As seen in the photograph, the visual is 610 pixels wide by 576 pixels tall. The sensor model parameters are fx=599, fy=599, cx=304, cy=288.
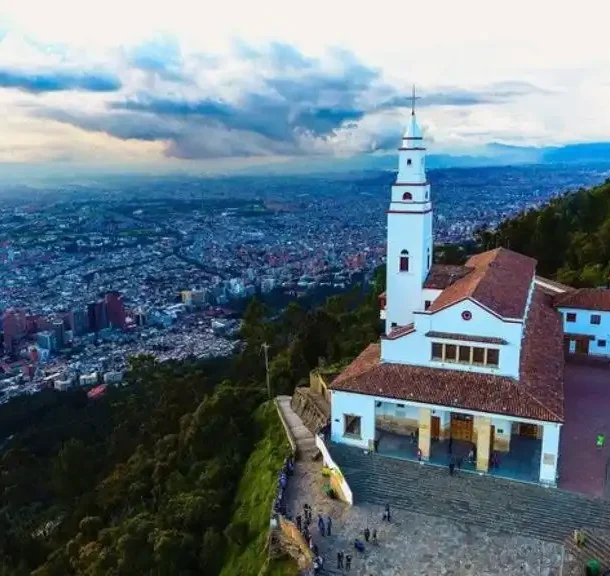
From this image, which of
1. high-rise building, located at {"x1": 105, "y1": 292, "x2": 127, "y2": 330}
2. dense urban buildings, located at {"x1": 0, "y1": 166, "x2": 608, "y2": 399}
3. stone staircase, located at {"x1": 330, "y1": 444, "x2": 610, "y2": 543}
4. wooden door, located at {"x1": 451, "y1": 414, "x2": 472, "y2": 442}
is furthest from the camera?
high-rise building, located at {"x1": 105, "y1": 292, "x2": 127, "y2": 330}

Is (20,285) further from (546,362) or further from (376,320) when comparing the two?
(546,362)

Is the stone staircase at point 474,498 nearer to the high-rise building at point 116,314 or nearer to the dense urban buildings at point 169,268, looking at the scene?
the dense urban buildings at point 169,268

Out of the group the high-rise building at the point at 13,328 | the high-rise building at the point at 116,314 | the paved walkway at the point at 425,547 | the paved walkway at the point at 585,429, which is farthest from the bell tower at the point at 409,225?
Result: the high-rise building at the point at 13,328

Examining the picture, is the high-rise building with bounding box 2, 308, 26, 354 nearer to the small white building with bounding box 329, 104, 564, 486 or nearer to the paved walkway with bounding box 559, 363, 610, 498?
the small white building with bounding box 329, 104, 564, 486

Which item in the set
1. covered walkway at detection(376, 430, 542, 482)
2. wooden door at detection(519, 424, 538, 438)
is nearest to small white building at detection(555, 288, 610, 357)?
wooden door at detection(519, 424, 538, 438)

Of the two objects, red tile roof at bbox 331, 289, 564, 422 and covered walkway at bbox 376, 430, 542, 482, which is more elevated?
red tile roof at bbox 331, 289, 564, 422

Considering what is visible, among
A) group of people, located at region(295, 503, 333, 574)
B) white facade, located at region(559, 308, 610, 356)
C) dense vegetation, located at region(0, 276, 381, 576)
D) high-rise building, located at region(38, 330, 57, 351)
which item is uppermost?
white facade, located at region(559, 308, 610, 356)

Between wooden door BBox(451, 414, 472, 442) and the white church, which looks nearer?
the white church
